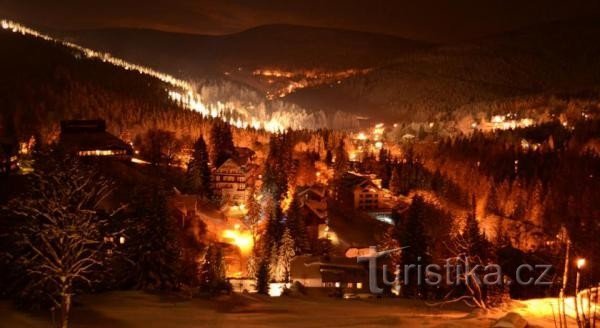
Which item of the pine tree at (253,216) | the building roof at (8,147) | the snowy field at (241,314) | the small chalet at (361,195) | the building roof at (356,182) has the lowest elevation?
the snowy field at (241,314)

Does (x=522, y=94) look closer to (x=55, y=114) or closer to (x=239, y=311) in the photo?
(x=55, y=114)

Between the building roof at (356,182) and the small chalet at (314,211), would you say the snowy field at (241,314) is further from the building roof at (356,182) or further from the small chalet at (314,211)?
the building roof at (356,182)

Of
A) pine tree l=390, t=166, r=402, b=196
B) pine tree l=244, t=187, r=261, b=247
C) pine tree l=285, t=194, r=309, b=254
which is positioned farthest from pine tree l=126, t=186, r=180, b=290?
pine tree l=390, t=166, r=402, b=196

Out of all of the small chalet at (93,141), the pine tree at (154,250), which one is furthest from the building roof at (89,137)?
the pine tree at (154,250)

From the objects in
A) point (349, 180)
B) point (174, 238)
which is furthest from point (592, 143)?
point (174, 238)

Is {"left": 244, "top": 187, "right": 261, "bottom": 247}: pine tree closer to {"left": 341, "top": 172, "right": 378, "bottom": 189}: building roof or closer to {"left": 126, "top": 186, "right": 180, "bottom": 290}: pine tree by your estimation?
{"left": 341, "top": 172, "right": 378, "bottom": 189}: building roof

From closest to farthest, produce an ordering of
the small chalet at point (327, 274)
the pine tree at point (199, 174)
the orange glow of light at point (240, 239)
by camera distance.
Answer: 1. the small chalet at point (327, 274)
2. the orange glow of light at point (240, 239)
3. the pine tree at point (199, 174)

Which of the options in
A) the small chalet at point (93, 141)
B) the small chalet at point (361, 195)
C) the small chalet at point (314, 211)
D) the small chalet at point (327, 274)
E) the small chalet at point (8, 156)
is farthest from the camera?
the small chalet at point (361, 195)
